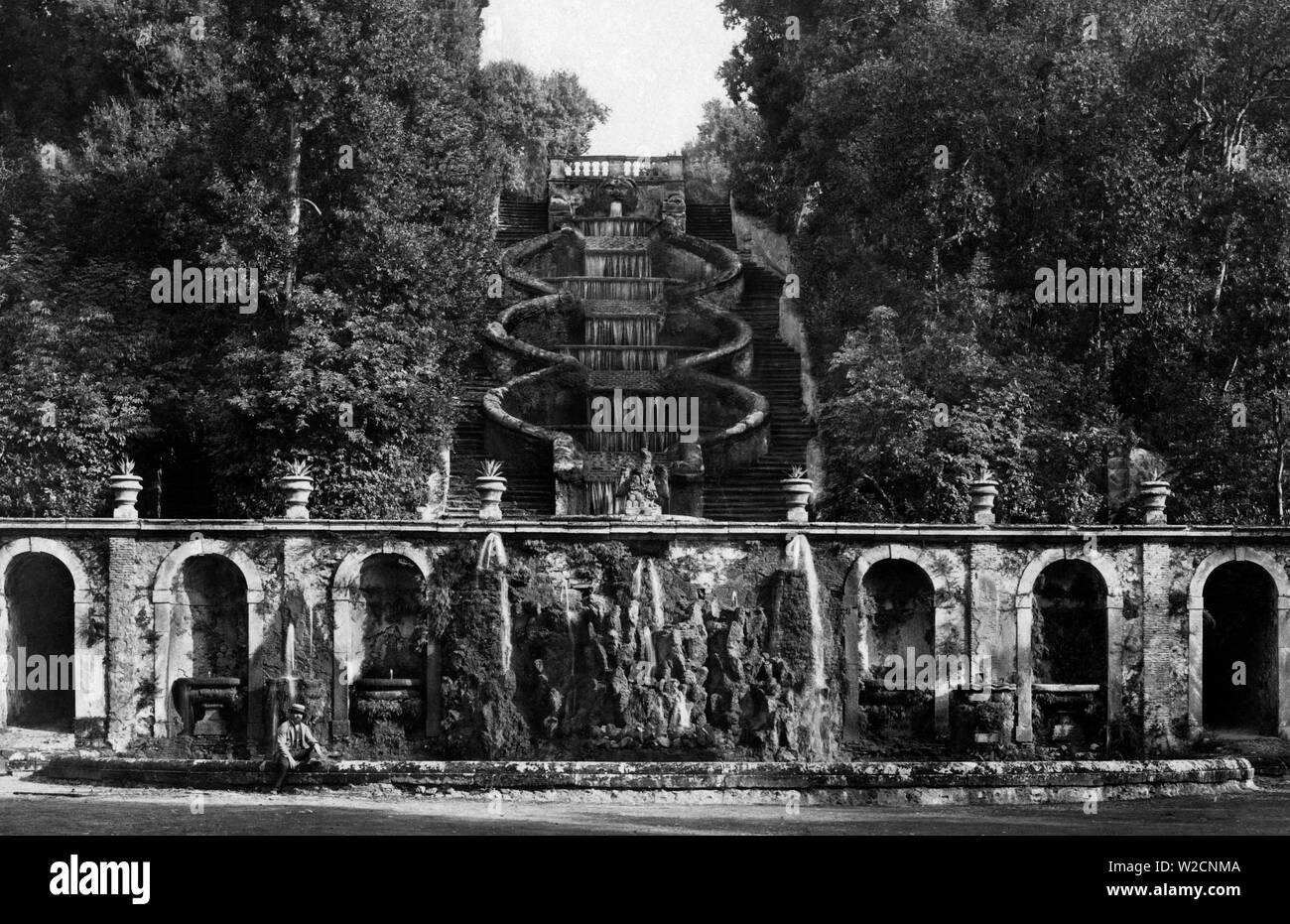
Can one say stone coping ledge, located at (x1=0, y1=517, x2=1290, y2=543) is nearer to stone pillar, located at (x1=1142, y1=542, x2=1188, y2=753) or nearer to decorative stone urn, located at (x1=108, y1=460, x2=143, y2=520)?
decorative stone urn, located at (x1=108, y1=460, x2=143, y2=520)

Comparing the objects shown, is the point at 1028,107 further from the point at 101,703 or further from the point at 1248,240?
the point at 101,703

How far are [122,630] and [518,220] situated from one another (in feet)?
78.0

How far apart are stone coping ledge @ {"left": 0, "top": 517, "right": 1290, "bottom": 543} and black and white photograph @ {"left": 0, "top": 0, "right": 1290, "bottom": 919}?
10 centimetres

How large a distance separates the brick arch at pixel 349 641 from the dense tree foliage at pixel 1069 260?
9.56 m

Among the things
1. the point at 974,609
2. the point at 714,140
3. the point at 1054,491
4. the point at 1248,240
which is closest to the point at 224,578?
the point at 974,609

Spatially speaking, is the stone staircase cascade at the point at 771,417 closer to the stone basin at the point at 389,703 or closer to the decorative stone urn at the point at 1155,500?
the decorative stone urn at the point at 1155,500

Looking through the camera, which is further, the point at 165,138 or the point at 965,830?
the point at 165,138

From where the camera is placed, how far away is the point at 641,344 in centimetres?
4953

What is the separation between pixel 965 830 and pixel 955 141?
67.3 ft

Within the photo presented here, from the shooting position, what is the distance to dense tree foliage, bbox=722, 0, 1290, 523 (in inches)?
1590

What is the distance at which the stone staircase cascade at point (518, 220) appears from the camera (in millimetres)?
→ 55781

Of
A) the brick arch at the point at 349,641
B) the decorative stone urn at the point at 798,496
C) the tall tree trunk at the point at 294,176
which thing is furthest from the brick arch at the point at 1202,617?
the tall tree trunk at the point at 294,176

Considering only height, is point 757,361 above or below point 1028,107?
below

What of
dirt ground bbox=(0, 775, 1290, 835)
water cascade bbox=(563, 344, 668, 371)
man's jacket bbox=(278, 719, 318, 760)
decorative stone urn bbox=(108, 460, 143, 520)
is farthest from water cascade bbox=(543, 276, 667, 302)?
dirt ground bbox=(0, 775, 1290, 835)
